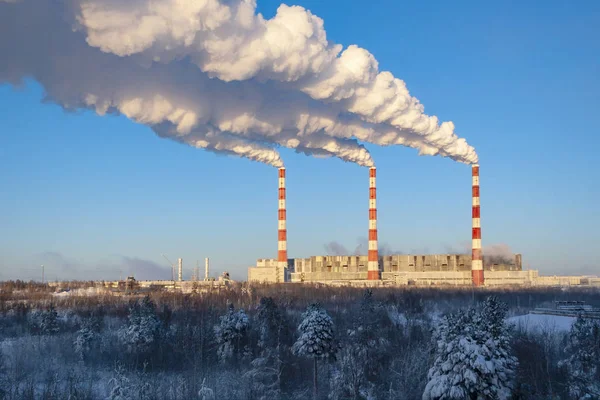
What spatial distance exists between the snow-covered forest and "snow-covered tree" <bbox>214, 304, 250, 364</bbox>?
6cm

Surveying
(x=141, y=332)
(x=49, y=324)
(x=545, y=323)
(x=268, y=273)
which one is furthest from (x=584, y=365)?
(x=268, y=273)

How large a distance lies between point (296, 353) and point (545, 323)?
45.2 feet

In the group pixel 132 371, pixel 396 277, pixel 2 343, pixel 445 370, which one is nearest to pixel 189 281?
pixel 396 277

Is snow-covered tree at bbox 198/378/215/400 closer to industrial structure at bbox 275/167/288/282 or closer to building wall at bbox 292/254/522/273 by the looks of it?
industrial structure at bbox 275/167/288/282

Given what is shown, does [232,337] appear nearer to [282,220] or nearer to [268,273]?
[282,220]

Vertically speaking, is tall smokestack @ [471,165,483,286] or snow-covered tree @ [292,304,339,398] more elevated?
tall smokestack @ [471,165,483,286]

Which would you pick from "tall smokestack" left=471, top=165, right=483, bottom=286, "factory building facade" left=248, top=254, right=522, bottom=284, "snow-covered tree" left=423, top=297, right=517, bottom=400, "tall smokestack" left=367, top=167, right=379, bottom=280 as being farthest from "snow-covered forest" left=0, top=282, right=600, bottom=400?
"factory building facade" left=248, top=254, right=522, bottom=284

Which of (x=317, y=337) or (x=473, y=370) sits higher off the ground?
(x=473, y=370)

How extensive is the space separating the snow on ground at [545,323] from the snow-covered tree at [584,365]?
23.2ft

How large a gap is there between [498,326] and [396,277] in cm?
4450

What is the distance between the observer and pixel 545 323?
3481cm

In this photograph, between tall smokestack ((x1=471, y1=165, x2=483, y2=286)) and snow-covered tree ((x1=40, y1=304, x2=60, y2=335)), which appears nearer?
snow-covered tree ((x1=40, y1=304, x2=60, y2=335))

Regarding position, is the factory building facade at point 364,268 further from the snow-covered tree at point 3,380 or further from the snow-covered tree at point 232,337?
the snow-covered tree at point 3,380

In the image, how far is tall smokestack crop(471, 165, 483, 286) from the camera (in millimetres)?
56688
